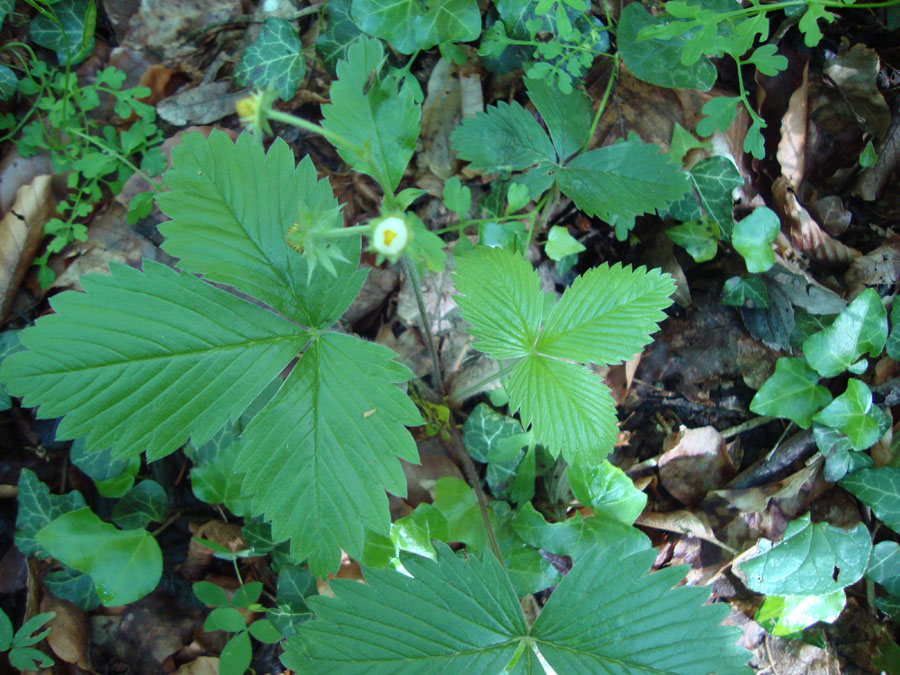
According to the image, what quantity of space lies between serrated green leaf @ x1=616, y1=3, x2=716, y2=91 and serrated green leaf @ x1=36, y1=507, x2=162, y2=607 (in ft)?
7.44

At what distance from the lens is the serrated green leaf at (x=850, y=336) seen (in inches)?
73.7

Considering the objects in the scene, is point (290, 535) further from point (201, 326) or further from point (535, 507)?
point (535, 507)

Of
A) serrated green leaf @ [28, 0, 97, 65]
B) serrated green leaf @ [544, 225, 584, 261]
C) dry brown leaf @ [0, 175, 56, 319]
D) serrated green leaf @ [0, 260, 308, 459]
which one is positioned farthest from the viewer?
serrated green leaf @ [28, 0, 97, 65]

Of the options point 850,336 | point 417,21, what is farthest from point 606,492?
point 417,21

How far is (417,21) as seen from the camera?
194 centimetres

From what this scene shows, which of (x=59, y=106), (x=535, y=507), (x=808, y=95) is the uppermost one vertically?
(x=59, y=106)

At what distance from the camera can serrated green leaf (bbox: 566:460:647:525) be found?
177cm

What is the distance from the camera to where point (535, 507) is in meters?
2.00

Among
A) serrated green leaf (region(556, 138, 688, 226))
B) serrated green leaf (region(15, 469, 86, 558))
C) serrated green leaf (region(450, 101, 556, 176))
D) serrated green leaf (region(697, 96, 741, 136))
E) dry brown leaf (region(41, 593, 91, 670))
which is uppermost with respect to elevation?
serrated green leaf (region(697, 96, 741, 136))

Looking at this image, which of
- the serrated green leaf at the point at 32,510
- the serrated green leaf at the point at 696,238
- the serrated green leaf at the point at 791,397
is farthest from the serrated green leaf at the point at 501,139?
the serrated green leaf at the point at 32,510

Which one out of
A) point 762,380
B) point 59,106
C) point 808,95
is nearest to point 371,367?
point 762,380

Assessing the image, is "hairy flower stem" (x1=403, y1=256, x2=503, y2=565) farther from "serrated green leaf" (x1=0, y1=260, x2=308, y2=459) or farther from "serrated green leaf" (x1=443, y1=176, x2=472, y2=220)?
"serrated green leaf" (x1=0, y1=260, x2=308, y2=459)

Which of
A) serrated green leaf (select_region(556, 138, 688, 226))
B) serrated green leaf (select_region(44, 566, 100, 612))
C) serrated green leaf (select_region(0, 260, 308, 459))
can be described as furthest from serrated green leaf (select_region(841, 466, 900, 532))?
serrated green leaf (select_region(44, 566, 100, 612))

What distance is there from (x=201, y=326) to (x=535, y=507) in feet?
4.09
